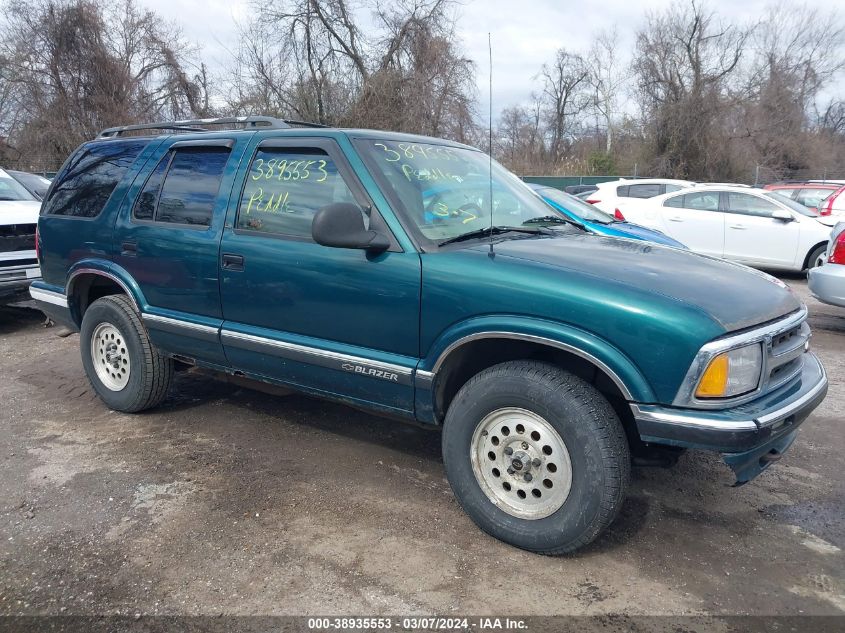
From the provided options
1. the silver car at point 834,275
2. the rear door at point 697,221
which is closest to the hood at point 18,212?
the silver car at point 834,275

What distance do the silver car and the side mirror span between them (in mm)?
5643

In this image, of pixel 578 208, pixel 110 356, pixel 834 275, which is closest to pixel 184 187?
pixel 110 356

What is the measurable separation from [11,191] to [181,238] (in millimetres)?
5983

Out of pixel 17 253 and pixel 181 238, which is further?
pixel 17 253

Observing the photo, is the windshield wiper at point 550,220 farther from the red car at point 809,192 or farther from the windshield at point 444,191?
the red car at point 809,192

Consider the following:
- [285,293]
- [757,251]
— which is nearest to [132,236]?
[285,293]

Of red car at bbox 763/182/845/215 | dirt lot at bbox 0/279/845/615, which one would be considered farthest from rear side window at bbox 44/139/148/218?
red car at bbox 763/182/845/215

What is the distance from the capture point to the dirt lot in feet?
8.99

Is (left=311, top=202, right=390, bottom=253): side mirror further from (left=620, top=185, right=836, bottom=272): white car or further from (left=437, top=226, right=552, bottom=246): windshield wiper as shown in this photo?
(left=620, top=185, right=836, bottom=272): white car

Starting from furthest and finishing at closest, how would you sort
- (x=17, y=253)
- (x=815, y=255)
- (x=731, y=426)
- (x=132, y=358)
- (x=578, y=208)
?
(x=815, y=255) < (x=578, y=208) < (x=17, y=253) < (x=132, y=358) < (x=731, y=426)

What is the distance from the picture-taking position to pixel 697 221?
437 inches

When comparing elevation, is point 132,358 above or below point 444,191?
below

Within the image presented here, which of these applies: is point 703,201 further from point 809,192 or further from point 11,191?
point 11,191

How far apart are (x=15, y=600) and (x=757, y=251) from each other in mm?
10900
